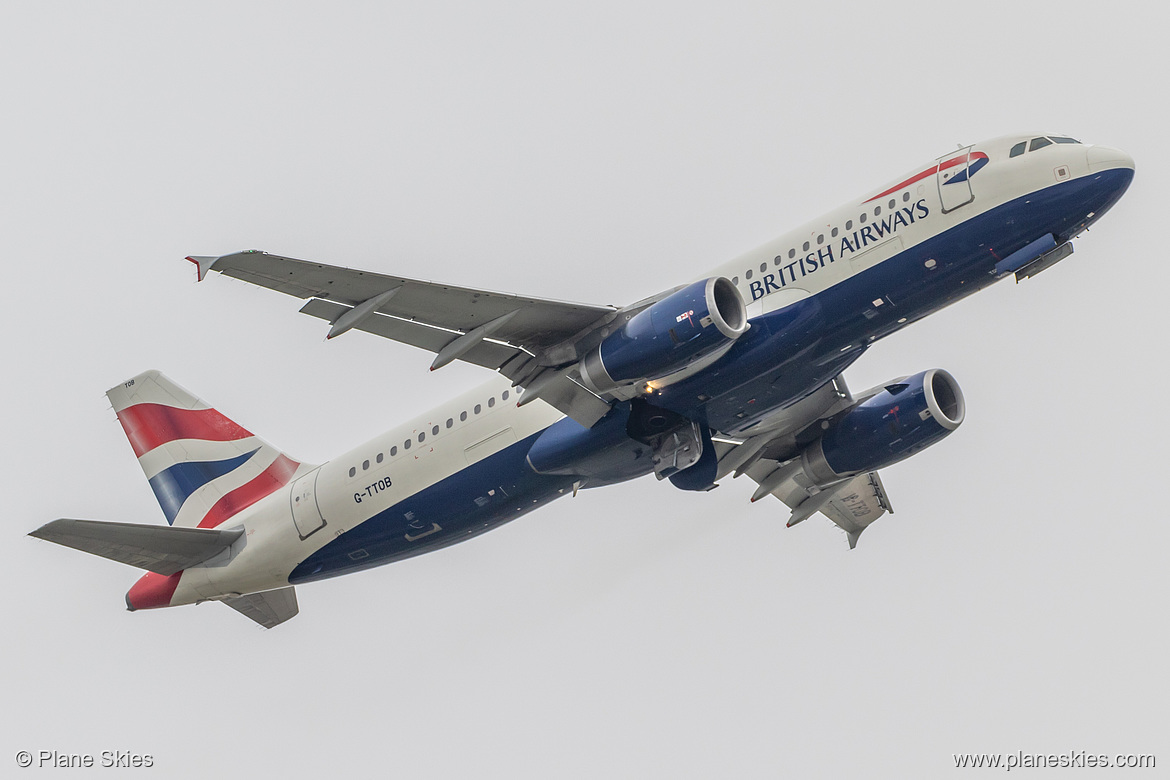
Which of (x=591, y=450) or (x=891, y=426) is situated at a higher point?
(x=591, y=450)

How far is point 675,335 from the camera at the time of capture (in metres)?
27.2

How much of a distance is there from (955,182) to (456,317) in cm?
1081

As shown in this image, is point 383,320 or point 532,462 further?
point 532,462

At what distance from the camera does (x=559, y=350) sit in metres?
29.3

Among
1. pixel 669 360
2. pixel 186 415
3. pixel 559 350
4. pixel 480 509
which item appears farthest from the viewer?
pixel 186 415

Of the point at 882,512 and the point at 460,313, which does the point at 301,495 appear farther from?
the point at 882,512

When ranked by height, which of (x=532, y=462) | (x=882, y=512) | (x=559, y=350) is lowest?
(x=882, y=512)

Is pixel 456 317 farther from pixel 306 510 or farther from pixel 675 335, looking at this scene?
pixel 306 510

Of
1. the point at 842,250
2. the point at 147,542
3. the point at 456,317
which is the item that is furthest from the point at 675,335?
the point at 147,542

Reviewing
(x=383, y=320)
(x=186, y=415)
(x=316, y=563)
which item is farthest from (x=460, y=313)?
(x=186, y=415)

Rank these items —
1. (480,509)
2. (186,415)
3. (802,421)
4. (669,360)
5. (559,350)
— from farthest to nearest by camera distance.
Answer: (186,415) → (802,421) → (480,509) → (559,350) → (669,360)

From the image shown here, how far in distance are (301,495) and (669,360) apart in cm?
1146

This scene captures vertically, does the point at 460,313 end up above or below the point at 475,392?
above

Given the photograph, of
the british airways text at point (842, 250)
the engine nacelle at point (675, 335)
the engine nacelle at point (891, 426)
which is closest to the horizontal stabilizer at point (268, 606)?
the engine nacelle at point (675, 335)
